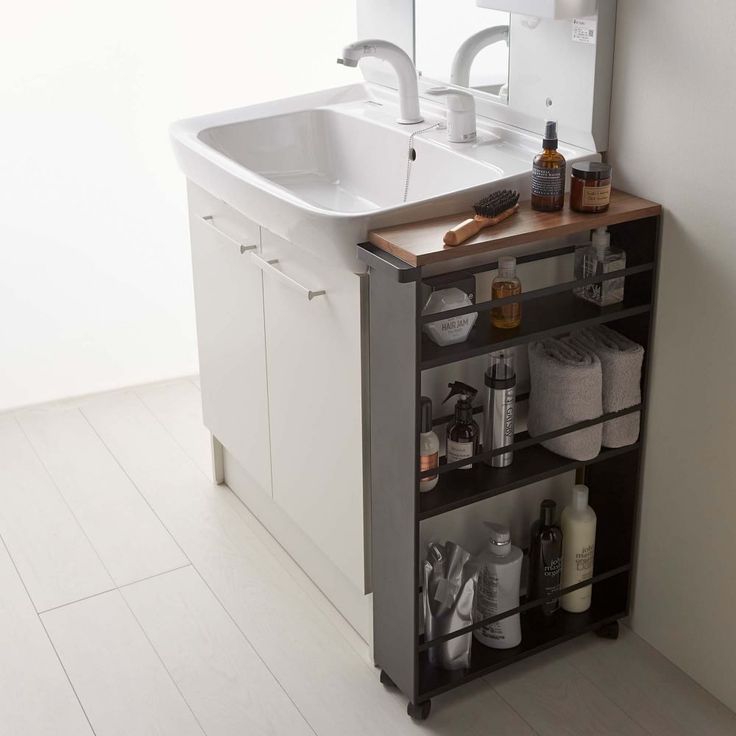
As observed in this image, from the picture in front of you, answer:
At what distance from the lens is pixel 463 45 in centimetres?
212

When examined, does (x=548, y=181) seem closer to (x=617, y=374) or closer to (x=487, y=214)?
(x=487, y=214)

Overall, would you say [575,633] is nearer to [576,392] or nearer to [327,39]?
[576,392]

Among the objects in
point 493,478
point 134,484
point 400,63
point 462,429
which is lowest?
point 134,484

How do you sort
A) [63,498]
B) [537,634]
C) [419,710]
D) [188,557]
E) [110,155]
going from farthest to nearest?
1. [110,155]
2. [63,498]
3. [188,557]
4. [537,634]
5. [419,710]

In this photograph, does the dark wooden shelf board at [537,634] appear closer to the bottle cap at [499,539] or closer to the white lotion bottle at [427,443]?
the bottle cap at [499,539]

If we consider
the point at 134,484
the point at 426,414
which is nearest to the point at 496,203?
the point at 426,414

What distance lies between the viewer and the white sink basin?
5.66 feet

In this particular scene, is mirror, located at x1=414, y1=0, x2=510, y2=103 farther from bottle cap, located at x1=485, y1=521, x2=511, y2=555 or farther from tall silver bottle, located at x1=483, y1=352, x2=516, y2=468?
bottle cap, located at x1=485, y1=521, x2=511, y2=555

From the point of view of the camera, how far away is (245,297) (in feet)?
7.22

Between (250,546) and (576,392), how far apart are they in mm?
945

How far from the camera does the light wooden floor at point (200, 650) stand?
1949 millimetres

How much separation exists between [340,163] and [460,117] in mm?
Result: 376

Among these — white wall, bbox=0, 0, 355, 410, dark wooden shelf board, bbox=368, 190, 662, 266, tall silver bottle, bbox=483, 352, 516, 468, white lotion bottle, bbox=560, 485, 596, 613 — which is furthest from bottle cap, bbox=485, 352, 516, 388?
white wall, bbox=0, 0, 355, 410

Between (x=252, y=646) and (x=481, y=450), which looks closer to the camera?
(x=481, y=450)
